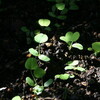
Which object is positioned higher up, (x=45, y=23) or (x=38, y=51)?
(x=45, y=23)

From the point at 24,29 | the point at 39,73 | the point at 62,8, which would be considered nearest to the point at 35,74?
the point at 39,73

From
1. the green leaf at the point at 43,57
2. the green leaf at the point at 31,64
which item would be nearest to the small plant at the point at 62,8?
the green leaf at the point at 43,57

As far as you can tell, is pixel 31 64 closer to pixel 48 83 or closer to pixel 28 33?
pixel 48 83

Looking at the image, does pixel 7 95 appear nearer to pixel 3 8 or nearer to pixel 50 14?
pixel 50 14

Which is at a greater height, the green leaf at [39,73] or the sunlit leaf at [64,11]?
the sunlit leaf at [64,11]

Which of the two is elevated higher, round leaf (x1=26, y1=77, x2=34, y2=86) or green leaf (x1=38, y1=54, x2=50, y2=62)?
green leaf (x1=38, y1=54, x2=50, y2=62)

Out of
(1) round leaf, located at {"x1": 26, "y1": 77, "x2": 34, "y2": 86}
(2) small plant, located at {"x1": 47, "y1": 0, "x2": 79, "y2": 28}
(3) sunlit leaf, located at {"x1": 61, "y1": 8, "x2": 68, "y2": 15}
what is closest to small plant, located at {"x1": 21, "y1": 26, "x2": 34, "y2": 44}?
(2) small plant, located at {"x1": 47, "y1": 0, "x2": 79, "y2": 28}

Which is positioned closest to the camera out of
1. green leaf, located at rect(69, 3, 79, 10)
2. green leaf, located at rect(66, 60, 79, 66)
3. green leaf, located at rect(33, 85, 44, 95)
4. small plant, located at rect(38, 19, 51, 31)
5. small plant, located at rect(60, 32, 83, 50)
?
green leaf, located at rect(33, 85, 44, 95)

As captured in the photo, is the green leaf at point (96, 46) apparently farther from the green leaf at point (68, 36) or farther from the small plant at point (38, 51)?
the small plant at point (38, 51)

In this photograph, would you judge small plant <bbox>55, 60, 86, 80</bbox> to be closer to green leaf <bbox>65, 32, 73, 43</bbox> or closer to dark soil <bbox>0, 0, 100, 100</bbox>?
dark soil <bbox>0, 0, 100, 100</bbox>
